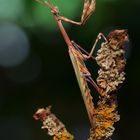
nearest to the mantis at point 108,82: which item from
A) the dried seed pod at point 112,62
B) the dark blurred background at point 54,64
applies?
the dried seed pod at point 112,62

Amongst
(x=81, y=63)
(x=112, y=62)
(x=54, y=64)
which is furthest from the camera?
(x=54, y=64)

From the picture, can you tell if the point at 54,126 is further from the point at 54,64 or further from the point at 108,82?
the point at 54,64

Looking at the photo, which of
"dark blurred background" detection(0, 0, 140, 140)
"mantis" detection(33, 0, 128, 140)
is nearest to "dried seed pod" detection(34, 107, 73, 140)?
"mantis" detection(33, 0, 128, 140)

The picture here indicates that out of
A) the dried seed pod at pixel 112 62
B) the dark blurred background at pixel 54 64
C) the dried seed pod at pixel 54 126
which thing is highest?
the dried seed pod at pixel 112 62

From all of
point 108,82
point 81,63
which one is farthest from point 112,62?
point 81,63

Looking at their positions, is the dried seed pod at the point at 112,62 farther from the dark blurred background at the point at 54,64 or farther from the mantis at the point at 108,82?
the dark blurred background at the point at 54,64

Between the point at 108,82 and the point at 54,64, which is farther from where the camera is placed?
the point at 54,64

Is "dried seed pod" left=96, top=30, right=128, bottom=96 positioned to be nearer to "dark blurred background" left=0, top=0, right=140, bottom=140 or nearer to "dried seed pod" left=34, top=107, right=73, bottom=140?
"dried seed pod" left=34, top=107, right=73, bottom=140

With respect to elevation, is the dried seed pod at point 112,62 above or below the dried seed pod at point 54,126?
above

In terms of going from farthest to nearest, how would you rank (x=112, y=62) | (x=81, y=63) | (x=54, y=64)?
(x=54, y=64), (x=81, y=63), (x=112, y=62)

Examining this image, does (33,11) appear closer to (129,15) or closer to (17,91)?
(129,15)
